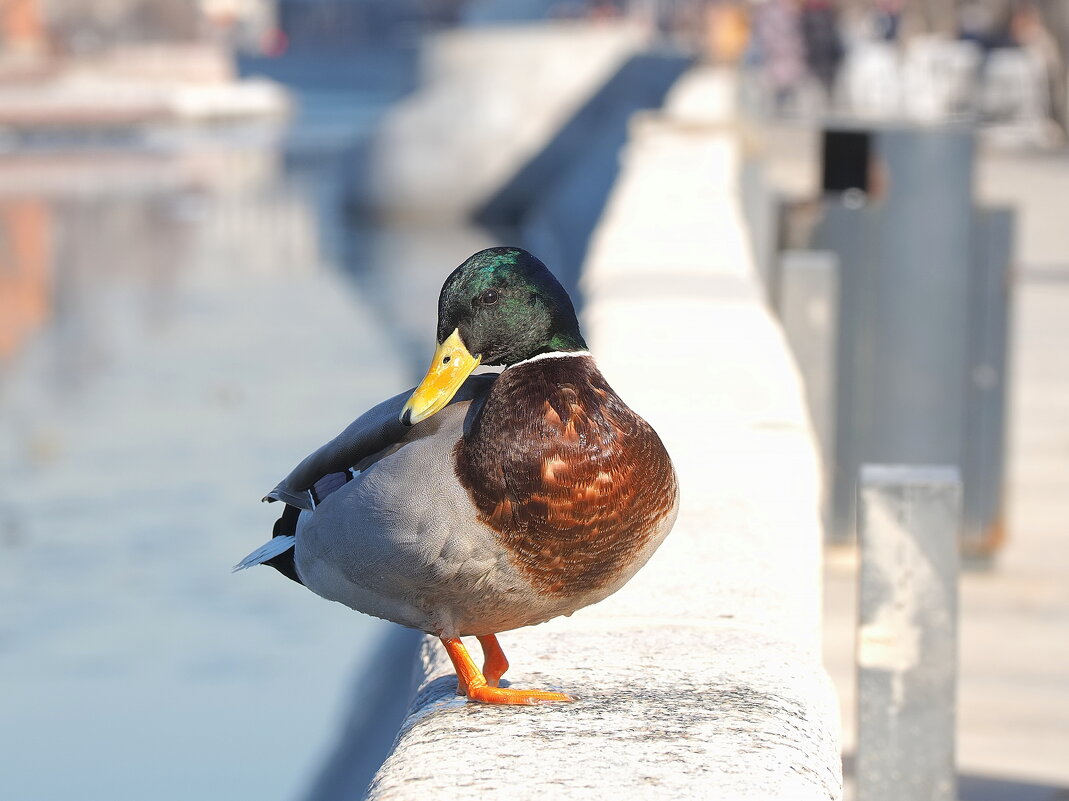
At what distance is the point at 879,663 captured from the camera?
3.34 m

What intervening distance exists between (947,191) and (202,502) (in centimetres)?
467

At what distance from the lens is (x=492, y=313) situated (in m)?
2.60

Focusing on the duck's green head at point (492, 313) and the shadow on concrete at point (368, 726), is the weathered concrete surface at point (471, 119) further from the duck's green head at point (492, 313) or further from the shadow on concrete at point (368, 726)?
the duck's green head at point (492, 313)

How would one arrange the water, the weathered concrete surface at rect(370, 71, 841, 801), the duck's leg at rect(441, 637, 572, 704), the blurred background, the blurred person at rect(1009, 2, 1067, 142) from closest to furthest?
the weathered concrete surface at rect(370, 71, 841, 801) < the duck's leg at rect(441, 637, 572, 704) < the blurred background < the water < the blurred person at rect(1009, 2, 1067, 142)

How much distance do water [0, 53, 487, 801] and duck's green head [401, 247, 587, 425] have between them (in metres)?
4.09

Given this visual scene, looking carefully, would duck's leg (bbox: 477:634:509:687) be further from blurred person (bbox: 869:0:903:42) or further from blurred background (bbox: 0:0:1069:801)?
blurred person (bbox: 869:0:903:42)

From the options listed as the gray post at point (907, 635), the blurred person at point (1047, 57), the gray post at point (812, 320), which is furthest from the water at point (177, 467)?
the blurred person at point (1047, 57)

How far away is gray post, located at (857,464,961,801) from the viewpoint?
3293mm

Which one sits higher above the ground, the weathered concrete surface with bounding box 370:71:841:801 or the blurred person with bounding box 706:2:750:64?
the weathered concrete surface with bounding box 370:71:841:801

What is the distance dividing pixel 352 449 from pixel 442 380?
0.19m

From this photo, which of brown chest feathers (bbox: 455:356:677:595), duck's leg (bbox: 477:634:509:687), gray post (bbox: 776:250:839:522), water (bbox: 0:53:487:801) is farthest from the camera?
Answer: water (bbox: 0:53:487:801)

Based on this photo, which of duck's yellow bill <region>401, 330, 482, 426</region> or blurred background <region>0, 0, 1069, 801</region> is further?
blurred background <region>0, 0, 1069, 801</region>

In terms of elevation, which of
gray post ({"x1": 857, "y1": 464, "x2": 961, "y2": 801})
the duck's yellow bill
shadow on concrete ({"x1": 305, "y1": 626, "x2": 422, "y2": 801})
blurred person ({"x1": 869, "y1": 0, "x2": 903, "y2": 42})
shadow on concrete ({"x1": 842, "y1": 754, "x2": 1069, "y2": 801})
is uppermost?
the duck's yellow bill

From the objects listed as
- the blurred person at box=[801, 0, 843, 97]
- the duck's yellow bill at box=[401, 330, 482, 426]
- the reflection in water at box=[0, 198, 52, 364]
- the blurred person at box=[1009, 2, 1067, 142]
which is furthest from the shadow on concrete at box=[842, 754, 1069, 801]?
A: the blurred person at box=[801, 0, 843, 97]
